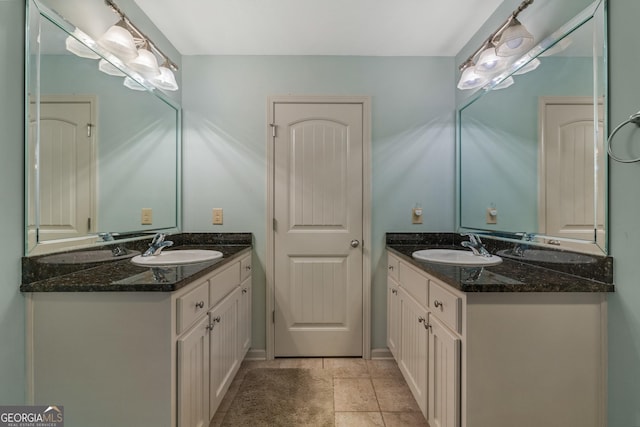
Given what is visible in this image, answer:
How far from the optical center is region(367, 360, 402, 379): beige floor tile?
212 centimetres

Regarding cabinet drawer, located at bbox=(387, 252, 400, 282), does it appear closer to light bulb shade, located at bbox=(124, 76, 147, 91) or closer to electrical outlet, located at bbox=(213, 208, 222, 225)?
electrical outlet, located at bbox=(213, 208, 222, 225)

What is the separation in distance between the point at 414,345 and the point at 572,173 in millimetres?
1130

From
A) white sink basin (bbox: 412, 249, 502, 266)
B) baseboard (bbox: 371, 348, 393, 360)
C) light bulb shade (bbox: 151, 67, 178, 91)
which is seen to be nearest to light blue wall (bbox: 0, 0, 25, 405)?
light bulb shade (bbox: 151, 67, 178, 91)

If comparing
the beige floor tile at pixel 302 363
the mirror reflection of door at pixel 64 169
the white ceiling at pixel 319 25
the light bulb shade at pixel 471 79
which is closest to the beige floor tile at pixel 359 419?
the beige floor tile at pixel 302 363

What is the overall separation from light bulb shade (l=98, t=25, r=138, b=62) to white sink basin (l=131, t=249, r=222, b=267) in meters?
1.08

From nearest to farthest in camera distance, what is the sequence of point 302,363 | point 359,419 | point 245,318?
point 359,419, point 245,318, point 302,363

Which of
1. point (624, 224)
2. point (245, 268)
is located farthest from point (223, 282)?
point (624, 224)

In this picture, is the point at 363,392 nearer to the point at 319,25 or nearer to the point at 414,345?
the point at 414,345

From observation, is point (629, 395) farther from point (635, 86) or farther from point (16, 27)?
point (16, 27)

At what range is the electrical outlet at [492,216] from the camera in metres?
1.87

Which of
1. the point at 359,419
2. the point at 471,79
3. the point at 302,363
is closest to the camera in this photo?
the point at 359,419

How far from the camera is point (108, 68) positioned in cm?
157

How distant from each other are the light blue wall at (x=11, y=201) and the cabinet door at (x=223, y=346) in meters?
0.70

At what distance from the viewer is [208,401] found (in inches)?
58.2
